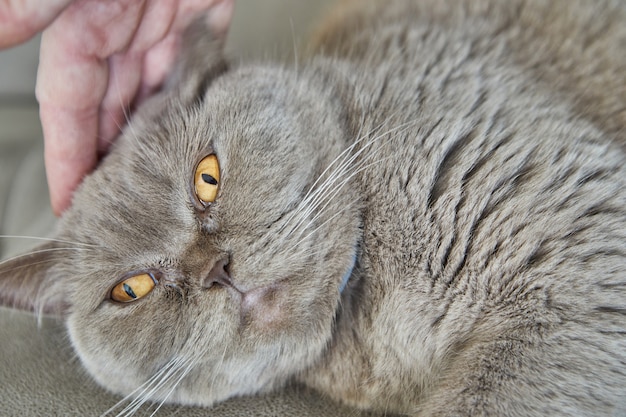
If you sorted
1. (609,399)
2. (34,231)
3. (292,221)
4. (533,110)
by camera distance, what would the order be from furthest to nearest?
(34,231)
(533,110)
(292,221)
(609,399)

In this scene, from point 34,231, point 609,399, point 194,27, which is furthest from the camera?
point 34,231

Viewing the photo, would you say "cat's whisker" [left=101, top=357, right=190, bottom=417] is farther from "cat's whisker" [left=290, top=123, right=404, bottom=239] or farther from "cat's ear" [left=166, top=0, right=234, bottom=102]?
"cat's ear" [left=166, top=0, right=234, bottom=102]

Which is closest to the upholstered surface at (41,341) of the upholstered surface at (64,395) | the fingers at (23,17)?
the upholstered surface at (64,395)

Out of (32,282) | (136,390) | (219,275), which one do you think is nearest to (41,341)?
(32,282)

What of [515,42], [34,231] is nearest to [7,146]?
[34,231]

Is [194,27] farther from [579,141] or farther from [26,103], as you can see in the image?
[26,103]

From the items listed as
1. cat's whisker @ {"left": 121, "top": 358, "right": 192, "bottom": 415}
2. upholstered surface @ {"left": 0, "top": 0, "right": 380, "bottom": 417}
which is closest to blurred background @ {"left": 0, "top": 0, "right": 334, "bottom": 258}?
upholstered surface @ {"left": 0, "top": 0, "right": 380, "bottom": 417}
